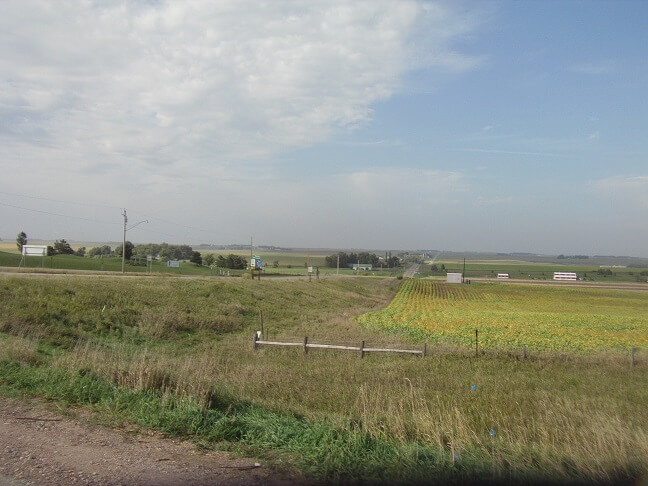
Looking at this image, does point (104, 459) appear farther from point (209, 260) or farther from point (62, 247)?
point (209, 260)

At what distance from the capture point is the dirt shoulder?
4773mm

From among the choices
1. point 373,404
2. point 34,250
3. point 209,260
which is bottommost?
point 373,404

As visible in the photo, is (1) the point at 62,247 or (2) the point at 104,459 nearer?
(2) the point at 104,459

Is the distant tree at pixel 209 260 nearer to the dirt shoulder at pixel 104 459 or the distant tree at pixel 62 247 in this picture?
the distant tree at pixel 62 247

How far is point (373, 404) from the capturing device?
8234 millimetres

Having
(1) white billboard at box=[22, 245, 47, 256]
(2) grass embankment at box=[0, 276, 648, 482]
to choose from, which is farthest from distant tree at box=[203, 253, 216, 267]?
(2) grass embankment at box=[0, 276, 648, 482]

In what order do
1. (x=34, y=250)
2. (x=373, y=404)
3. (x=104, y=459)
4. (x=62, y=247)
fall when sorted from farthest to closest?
1. (x=62, y=247)
2. (x=34, y=250)
3. (x=373, y=404)
4. (x=104, y=459)

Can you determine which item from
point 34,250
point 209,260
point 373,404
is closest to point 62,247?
point 209,260

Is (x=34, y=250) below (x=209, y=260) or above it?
above

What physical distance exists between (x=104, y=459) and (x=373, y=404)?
→ 14.1 feet

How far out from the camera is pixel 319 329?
99.7 feet

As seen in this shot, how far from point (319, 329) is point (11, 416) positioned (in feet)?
79.8

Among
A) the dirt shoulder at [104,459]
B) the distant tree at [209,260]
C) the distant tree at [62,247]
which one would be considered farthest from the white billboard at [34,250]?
the dirt shoulder at [104,459]

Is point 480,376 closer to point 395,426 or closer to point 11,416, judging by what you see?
point 395,426
